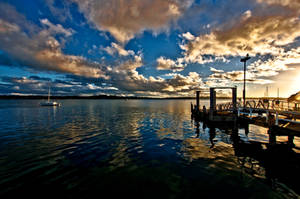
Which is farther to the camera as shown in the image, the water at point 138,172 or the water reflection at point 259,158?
the water reflection at point 259,158

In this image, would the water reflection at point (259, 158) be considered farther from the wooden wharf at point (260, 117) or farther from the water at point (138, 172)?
the wooden wharf at point (260, 117)

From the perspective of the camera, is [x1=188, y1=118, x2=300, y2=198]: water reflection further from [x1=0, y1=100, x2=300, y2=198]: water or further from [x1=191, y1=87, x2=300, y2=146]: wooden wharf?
[x1=191, y1=87, x2=300, y2=146]: wooden wharf

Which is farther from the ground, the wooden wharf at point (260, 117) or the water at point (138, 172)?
the wooden wharf at point (260, 117)

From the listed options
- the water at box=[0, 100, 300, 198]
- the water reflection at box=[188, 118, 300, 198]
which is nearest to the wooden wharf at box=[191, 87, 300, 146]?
the water reflection at box=[188, 118, 300, 198]

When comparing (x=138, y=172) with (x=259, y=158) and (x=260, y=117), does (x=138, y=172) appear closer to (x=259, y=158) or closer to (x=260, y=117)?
(x=259, y=158)

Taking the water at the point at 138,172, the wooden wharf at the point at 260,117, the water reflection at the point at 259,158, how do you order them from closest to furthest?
1. the water at the point at 138,172
2. the water reflection at the point at 259,158
3. the wooden wharf at the point at 260,117

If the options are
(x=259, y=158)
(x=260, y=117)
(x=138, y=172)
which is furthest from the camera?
(x=260, y=117)

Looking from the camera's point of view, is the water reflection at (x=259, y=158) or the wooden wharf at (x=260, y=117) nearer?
the water reflection at (x=259, y=158)

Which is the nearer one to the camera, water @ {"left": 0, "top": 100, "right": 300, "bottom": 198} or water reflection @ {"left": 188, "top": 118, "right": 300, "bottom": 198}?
water @ {"left": 0, "top": 100, "right": 300, "bottom": 198}

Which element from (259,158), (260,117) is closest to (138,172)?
(259,158)

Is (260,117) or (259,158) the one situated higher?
(260,117)

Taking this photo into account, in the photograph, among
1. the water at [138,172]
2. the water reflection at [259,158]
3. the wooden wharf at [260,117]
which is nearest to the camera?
the water at [138,172]

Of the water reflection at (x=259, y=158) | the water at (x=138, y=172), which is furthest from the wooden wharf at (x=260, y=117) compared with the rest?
the water at (x=138, y=172)

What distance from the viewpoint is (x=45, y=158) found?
8.91m
